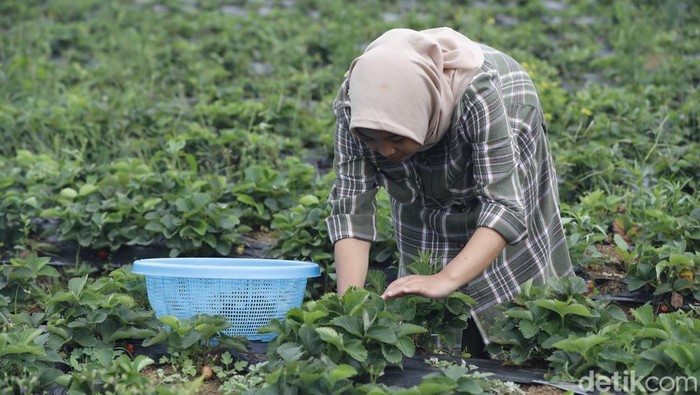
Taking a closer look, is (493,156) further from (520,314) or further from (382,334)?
(382,334)

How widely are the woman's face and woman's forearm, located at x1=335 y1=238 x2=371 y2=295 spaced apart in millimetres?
407

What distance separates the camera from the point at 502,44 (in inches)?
276

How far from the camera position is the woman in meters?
2.55

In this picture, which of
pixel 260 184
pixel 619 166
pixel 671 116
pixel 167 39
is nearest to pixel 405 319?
pixel 260 184

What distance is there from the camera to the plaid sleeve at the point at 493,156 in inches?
106

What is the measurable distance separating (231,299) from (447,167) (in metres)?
0.78

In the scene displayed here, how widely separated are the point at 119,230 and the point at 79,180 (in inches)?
27.3

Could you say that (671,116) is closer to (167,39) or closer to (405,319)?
(405,319)

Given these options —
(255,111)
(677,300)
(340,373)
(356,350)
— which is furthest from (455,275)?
(255,111)

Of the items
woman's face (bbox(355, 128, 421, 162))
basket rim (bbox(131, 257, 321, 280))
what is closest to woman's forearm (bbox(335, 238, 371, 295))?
basket rim (bbox(131, 257, 321, 280))

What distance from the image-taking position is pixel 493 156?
8.91ft

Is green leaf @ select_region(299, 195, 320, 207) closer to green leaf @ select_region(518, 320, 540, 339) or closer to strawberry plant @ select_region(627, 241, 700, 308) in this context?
strawberry plant @ select_region(627, 241, 700, 308)

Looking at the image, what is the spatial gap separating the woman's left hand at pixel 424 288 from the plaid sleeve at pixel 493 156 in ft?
0.68

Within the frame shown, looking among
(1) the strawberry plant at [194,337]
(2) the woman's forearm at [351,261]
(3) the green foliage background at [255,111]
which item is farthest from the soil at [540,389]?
(3) the green foliage background at [255,111]
